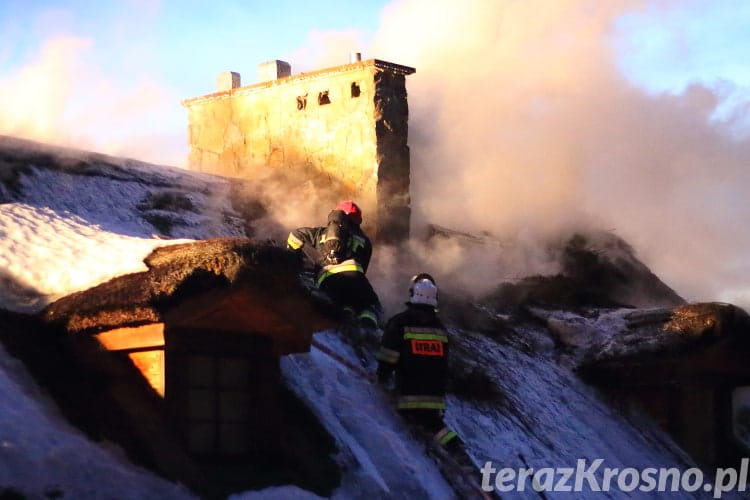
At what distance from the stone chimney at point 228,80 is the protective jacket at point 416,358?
6571 millimetres

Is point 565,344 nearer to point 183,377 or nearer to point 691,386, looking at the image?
point 691,386

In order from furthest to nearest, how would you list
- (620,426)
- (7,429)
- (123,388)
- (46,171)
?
(620,426) → (46,171) → (123,388) → (7,429)

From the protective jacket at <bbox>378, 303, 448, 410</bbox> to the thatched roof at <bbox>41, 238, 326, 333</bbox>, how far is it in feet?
6.80

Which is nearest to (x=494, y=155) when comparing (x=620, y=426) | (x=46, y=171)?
(x=620, y=426)

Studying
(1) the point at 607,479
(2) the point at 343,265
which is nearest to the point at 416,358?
(2) the point at 343,265

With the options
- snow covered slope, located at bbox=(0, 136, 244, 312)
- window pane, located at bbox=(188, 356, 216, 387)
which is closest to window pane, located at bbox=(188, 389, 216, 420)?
window pane, located at bbox=(188, 356, 216, 387)

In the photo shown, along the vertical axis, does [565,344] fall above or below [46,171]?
below

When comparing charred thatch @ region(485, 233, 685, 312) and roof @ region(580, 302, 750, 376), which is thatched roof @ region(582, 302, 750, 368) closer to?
roof @ region(580, 302, 750, 376)

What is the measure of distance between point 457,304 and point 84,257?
5698mm

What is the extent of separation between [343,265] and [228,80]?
5.75 meters

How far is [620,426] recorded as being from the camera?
505 inches

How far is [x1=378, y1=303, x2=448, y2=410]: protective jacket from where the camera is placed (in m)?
9.46

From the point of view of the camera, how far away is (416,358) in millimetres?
9492

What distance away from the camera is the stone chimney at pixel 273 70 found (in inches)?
586
